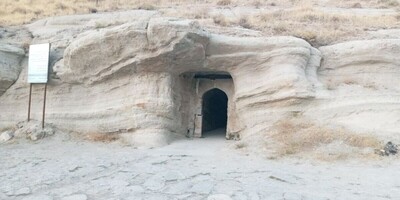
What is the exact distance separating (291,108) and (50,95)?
657 cm

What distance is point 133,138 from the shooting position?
11250 millimetres

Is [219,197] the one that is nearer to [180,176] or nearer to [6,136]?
[180,176]

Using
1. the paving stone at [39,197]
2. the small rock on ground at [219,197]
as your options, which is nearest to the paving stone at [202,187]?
the small rock on ground at [219,197]

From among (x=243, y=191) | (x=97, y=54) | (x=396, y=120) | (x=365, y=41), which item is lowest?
(x=243, y=191)

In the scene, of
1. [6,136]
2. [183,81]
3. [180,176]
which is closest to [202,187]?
[180,176]

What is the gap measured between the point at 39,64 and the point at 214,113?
A: 619 cm

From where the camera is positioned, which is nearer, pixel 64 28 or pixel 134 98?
pixel 134 98

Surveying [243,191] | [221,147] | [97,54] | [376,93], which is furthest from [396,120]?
[97,54]

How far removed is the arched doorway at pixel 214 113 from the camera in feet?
46.2

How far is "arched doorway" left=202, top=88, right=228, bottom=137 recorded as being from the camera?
1407cm

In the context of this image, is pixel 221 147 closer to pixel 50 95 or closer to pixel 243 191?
pixel 243 191

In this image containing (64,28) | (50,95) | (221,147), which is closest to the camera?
(221,147)

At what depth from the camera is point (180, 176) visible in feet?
25.7

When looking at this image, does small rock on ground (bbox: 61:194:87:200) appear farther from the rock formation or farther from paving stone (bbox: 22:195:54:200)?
the rock formation
